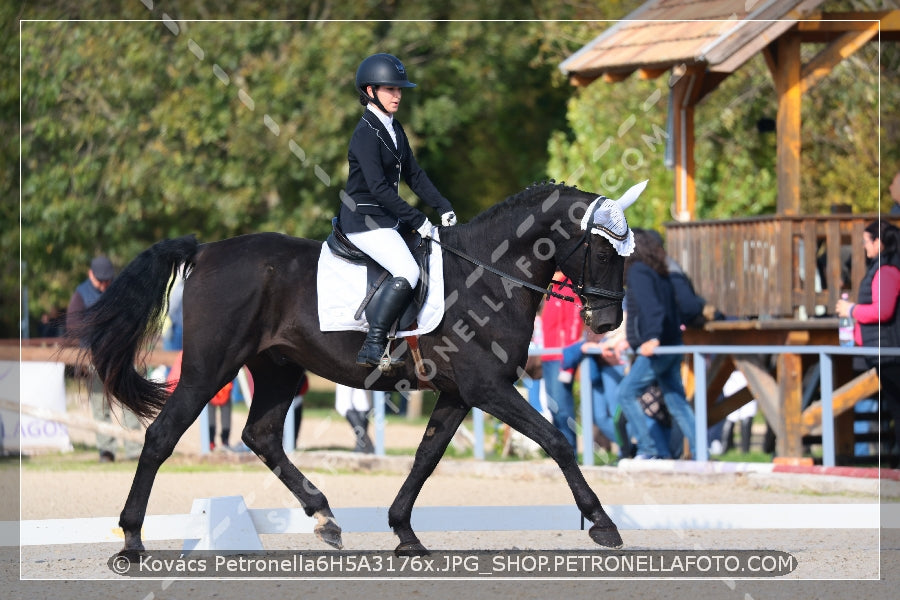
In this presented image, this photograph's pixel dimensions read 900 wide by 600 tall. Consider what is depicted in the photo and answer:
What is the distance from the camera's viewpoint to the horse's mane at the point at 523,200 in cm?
797

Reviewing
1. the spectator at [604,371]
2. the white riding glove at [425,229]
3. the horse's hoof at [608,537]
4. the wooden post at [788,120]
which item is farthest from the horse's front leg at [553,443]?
the wooden post at [788,120]

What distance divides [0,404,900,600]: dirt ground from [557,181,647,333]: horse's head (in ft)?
5.03

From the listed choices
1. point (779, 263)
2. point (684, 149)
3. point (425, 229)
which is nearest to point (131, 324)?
point (425, 229)

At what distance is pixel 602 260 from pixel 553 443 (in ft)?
3.58

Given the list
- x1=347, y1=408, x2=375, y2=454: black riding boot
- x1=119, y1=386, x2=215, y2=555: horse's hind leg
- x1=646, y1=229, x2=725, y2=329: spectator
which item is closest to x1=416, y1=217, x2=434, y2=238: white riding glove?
x1=119, y1=386, x2=215, y2=555: horse's hind leg

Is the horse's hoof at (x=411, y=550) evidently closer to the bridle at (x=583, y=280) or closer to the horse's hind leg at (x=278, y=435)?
the horse's hind leg at (x=278, y=435)

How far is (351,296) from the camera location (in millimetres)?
7945

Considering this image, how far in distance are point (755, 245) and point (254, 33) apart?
539 inches

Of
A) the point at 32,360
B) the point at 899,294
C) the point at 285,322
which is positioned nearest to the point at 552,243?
the point at 285,322

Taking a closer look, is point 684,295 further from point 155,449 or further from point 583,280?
point 155,449

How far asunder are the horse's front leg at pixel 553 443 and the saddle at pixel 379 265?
1.93 ft

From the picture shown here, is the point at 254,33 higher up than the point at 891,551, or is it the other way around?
the point at 254,33

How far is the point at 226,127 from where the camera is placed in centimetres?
2470
